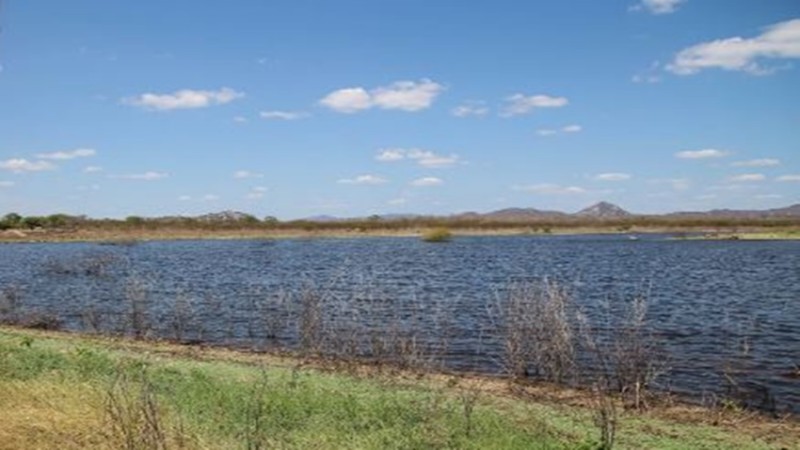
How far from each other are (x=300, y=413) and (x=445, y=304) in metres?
16.8

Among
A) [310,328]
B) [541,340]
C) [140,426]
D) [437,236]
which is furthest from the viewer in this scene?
[437,236]

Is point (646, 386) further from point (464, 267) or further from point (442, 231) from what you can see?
point (442, 231)

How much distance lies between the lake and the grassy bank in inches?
94.7

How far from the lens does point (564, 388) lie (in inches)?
600

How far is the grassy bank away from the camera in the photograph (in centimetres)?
920

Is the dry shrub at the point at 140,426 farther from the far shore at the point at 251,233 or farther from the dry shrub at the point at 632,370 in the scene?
the far shore at the point at 251,233

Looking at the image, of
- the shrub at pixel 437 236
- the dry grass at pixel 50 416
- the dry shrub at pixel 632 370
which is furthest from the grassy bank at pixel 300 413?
the shrub at pixel 437 236

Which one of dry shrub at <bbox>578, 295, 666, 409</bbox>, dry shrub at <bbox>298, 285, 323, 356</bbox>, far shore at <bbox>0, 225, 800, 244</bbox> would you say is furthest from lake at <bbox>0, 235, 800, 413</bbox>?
far shore at <bbox>0, 225, 800, 244</bbox>

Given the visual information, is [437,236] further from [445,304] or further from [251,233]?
[445,304]

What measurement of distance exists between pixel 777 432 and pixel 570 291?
65.0 feet

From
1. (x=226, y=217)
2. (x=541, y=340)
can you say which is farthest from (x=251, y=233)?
(x=541, y=340)

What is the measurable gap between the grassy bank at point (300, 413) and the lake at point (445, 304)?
2.40 m

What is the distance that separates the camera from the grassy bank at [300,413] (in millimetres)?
9203

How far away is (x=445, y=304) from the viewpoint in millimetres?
27422
